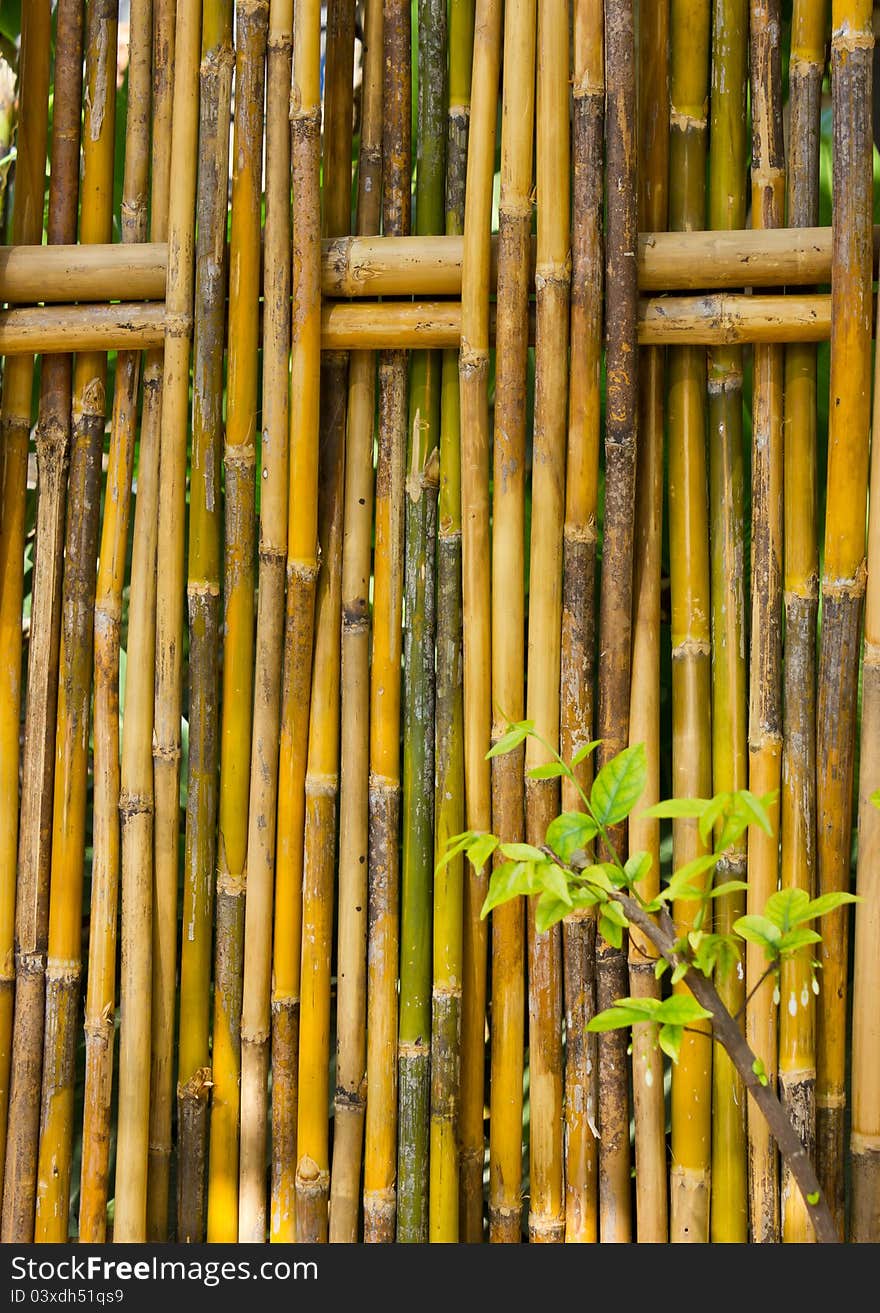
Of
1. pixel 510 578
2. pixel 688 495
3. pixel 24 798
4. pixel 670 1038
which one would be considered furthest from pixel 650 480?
pixel 24 798

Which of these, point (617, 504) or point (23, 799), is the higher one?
point (617, 504)

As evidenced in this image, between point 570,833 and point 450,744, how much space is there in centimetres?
26

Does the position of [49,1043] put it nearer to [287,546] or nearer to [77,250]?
[287,546]

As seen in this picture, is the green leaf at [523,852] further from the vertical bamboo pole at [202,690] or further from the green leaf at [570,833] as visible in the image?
the vertical bamboo pole at [202,690]

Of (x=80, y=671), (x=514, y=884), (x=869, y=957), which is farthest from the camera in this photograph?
(x=80, y=671)

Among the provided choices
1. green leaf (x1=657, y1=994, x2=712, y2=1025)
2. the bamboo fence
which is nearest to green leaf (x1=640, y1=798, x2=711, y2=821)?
green leaf (x1=657, y1=994, x2=712, y2=1025)

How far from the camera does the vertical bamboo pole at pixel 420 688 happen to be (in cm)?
91

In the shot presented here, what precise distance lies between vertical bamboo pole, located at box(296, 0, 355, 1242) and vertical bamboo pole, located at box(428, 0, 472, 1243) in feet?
0.29

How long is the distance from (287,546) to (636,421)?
1.01ft

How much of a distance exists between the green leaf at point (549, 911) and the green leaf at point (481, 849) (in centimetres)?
4

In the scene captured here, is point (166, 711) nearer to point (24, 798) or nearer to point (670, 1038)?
point (24, 798)

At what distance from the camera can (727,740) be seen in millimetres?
911

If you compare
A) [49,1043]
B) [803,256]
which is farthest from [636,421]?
[49,1043]

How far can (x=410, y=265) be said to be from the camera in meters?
0.91
